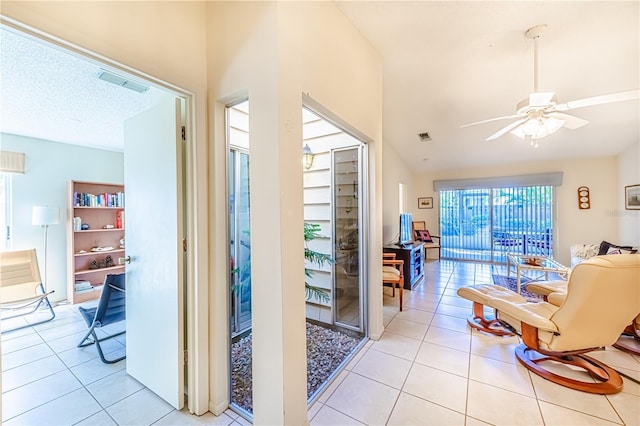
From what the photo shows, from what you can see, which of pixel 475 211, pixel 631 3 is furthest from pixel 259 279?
pixel 475 211

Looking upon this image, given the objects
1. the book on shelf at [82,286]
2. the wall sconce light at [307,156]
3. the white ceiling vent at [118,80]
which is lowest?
the book on shelf at [82,286]

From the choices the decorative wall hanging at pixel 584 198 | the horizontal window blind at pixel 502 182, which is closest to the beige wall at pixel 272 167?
the horizontal window blind at pixel 502 182

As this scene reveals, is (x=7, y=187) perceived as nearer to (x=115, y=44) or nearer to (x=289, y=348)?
(x=115, y=44)

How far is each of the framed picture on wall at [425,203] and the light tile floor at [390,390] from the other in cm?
468

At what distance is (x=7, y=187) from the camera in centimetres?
341

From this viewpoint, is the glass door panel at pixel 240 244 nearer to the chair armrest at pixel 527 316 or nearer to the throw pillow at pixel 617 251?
the chair armrest at pixel 527 316

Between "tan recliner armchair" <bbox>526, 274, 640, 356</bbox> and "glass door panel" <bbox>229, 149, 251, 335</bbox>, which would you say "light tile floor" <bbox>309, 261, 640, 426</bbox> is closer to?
"tan recliner armchair" <bbox>526, 274, 640, 356</bbox>

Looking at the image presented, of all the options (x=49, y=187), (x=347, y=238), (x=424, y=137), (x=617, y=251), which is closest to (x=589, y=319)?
(x=347, y=238)

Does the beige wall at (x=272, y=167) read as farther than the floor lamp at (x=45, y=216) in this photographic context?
No

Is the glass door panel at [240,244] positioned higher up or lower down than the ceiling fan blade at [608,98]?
lower down

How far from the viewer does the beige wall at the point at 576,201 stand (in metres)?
5.11

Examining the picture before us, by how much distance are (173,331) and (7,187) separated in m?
3.83

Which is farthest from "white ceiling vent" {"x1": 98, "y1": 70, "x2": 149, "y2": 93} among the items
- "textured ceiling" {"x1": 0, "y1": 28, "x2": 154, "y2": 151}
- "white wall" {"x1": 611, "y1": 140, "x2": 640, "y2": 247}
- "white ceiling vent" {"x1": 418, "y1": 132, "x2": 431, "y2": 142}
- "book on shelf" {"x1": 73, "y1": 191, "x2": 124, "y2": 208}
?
"white wall" {"x1": 611, "y1": 140, "x2": 640, "y2": 247}

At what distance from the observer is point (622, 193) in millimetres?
4879
